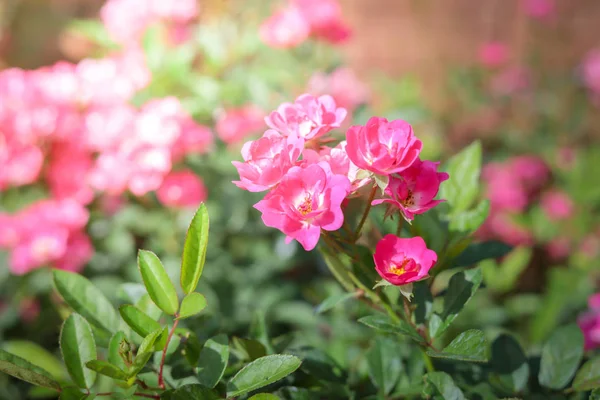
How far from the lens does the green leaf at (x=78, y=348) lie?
55 centimetres

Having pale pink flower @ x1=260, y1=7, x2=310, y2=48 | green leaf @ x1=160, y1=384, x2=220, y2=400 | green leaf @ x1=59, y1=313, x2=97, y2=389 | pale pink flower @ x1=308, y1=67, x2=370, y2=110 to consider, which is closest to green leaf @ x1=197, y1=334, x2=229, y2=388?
green leaf @ x1=160, y1=384, x2=220, y2=400

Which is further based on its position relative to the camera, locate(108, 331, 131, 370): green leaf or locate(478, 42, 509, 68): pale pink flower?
locate(478, 42, 509, 68): pale pink flower

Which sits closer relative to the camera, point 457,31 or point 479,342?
point 479,342

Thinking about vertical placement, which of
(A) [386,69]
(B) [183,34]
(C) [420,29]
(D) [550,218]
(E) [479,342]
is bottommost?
(D) [550,218]

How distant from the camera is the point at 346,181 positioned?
51cm

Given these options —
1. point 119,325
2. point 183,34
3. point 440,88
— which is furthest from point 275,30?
point 440,88

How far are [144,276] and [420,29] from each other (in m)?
2.55

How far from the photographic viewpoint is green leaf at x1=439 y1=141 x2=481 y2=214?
70 cm

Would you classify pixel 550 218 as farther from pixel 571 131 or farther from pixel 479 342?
pixel 479 342

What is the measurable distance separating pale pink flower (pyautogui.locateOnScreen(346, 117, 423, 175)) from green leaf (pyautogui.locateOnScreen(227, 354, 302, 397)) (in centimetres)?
20

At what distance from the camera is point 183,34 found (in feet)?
5.17

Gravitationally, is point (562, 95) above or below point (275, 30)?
below

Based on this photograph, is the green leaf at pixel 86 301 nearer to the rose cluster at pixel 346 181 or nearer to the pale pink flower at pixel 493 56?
the rose cluster at pixel 346 181

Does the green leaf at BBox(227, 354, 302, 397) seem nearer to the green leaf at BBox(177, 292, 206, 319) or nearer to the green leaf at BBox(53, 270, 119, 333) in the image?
the green leaf at BBox(177, 292, 206, 319)
